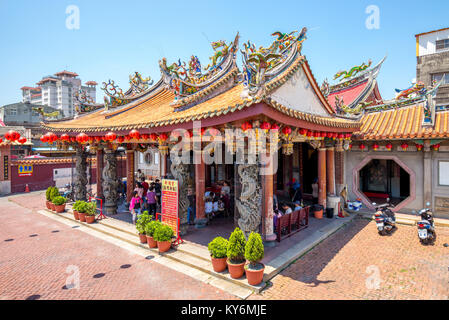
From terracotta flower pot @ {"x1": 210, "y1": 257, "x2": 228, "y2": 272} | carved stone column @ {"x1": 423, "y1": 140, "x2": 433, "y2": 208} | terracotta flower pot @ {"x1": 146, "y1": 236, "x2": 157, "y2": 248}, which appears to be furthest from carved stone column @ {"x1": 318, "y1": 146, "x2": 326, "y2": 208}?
terracotta flower pot @ {"x1": 146, "y1": 236, "x2": 157, "y2": 248}

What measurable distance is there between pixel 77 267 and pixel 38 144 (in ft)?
97.7

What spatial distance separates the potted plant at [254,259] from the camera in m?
5.62

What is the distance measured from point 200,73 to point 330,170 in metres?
7.22

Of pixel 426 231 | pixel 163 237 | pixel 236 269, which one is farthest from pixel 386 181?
pixel 163 237

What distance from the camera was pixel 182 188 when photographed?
871 centimetres

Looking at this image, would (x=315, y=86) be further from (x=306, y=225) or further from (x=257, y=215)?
(x=257, y=215)

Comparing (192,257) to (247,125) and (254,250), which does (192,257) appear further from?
(247,125)

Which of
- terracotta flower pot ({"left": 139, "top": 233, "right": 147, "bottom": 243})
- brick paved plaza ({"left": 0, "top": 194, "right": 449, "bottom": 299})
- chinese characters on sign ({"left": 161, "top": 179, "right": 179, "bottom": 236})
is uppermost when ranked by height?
chinese characters on sign ({"left": 161, "top": 179, "right": 179, "bottom": 236})

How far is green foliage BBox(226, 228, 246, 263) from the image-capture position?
19.4 ft

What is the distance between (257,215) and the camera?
682 cm

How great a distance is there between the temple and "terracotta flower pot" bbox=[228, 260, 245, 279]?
3.35ft

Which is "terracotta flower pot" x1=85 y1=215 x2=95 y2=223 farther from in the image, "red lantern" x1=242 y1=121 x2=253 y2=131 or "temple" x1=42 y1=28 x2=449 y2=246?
"red lantern" x1=242 y1=121 x2=253 y2=131

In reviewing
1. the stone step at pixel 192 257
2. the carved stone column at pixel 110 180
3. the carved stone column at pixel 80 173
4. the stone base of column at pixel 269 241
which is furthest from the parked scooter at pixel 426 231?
the carved stone column at pixel 80 173

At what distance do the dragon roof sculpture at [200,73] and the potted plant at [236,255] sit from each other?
519cm
